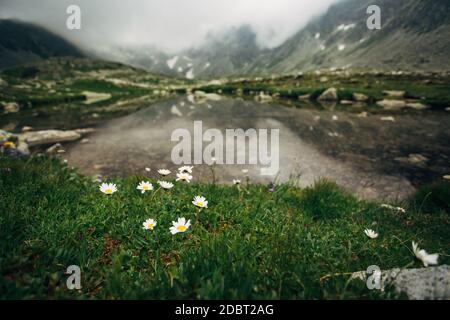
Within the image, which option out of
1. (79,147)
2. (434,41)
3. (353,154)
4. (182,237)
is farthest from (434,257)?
(434,41)

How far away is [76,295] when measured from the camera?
2.44 m

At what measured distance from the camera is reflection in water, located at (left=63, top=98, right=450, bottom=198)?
9.74 meters

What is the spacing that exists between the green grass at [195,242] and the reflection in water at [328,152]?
2.21m

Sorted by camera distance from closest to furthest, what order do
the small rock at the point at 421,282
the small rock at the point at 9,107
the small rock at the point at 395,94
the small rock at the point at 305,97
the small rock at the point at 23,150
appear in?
1. the small rock at the point at 421,282
2. the small rock at the point at 23,150
3. the small rock at the point at 9,107
4. the small rock at the point at 395,94
5. the small rock at the point at 305,97

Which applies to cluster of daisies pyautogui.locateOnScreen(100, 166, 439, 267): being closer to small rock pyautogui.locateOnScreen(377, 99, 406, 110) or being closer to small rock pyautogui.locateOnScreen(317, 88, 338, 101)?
small rock pyautogui.locateOnScreen(377, 99, 406, 110)

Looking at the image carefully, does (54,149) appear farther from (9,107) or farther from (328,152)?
(9,107)

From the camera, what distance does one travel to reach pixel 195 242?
3.62 meters

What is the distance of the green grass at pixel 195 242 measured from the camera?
2510 mm

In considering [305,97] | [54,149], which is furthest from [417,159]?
[305,97]

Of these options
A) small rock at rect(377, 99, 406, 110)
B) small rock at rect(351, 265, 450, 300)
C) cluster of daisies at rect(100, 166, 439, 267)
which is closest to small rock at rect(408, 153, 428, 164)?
cluster of daisies at rect(100, 166, 439, 267)

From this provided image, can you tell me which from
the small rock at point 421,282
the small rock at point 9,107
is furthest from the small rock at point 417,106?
the small rock at point 9,107

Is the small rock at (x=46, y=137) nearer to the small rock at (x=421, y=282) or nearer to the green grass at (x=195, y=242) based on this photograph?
the green grass at (x=195, y=242)

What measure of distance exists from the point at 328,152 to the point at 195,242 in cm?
1098
